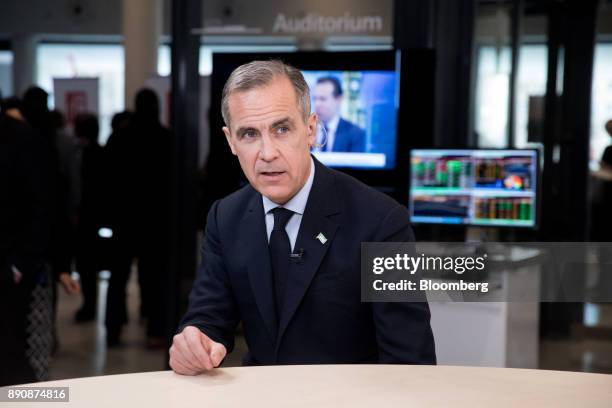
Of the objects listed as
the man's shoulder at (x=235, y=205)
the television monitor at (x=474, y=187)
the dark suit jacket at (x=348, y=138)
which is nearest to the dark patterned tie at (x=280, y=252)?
the man's shoulder at (x=235, y=205)

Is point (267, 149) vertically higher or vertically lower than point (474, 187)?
higher

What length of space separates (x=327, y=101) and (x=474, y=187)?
835mm

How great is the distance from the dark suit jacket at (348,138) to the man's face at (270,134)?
8.18 ft

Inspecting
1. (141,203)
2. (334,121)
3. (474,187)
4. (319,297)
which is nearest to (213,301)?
(319,297)

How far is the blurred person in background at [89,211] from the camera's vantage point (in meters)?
6.03

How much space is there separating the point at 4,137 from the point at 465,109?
2.71 m

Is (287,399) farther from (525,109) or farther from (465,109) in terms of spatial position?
(525,109)

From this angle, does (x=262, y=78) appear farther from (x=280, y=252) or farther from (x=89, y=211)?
(x=89, y=211)

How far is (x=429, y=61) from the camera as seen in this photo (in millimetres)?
4281

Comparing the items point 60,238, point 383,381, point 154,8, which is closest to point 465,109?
point 60,238

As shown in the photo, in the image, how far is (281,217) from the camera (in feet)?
6.29

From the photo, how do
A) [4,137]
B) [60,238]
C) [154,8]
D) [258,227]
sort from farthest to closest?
[154,8] → [60,238] → [4,137] → [258,227]

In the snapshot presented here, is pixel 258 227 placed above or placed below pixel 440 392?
above

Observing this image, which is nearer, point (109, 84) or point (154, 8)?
point (154, 8)
